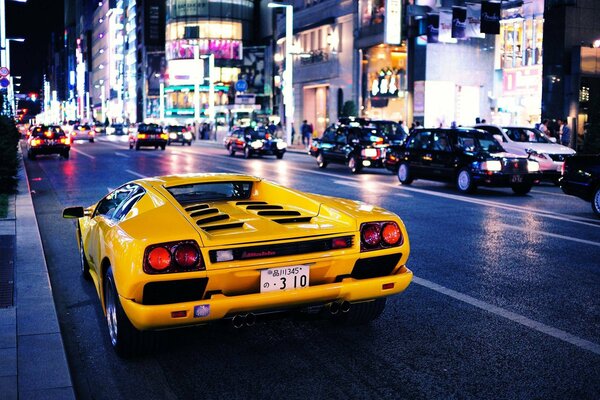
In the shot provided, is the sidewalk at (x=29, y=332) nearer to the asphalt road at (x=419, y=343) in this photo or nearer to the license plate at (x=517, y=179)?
the asphalt road at (x=419, y=343)

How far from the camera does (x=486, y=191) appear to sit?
741 inches

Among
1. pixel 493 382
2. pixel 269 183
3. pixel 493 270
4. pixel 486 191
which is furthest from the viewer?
pixel 486 191

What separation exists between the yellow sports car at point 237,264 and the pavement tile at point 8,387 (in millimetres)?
801

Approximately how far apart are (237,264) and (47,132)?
3341 cm

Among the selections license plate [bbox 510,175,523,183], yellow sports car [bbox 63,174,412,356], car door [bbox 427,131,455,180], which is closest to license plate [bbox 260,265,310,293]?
yellow sports car [bbox 63,174,412,356]

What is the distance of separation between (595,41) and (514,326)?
102ft

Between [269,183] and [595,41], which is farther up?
[595,41]

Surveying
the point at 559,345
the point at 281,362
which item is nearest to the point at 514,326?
the point at 559,345

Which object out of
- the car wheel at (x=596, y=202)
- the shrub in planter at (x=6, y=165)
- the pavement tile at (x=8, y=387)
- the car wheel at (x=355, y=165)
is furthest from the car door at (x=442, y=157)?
the pavement tile at (x=8, y=387)

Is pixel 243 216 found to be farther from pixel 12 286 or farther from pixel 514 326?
pixel 12 286

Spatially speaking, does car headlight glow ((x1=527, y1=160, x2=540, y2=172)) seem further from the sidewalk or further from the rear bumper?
the rear bumper

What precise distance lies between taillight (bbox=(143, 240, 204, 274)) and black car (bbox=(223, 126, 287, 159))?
31.0 meters

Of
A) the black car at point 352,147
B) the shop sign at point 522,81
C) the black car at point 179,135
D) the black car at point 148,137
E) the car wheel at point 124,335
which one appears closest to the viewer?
the car wheel at point 124,335

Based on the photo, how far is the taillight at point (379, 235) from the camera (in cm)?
535
